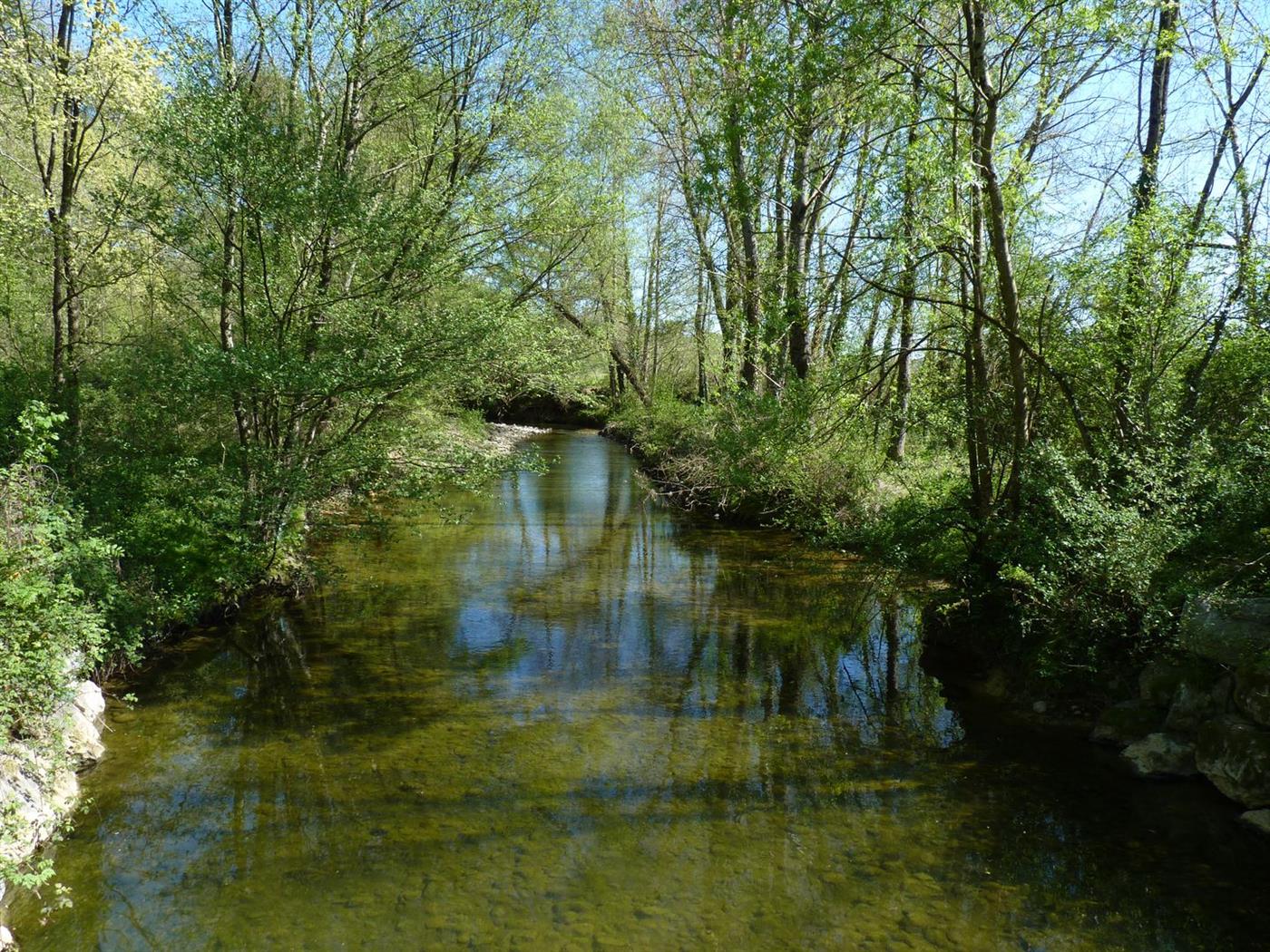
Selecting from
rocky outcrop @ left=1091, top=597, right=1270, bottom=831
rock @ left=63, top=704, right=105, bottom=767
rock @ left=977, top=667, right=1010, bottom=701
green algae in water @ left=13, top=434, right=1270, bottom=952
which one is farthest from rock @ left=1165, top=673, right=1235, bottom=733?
rock @ left=63, top=704, right=105, bottom=767

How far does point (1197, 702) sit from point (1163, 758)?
0.53m

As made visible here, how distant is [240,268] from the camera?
1005 centimetres

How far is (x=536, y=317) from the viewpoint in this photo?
44.4 ft

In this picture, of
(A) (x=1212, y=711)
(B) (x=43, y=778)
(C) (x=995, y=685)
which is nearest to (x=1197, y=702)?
(A) (x=1212, y=711)

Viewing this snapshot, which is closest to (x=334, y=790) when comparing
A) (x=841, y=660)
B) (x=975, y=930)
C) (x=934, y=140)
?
(x=975, y=930)

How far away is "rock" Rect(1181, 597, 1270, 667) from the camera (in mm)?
5695

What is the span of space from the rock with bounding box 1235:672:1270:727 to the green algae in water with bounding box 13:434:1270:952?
0.81m

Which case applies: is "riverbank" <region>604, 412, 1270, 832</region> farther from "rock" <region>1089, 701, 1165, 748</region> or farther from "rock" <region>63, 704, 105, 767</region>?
"rock" <region>63, 704, 105, 767</region>

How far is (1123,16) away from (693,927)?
8284mm

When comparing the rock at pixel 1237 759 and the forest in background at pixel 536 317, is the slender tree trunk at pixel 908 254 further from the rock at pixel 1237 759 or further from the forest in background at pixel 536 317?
the rock at pixel 1237 759

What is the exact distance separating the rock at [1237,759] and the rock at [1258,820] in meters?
0.12

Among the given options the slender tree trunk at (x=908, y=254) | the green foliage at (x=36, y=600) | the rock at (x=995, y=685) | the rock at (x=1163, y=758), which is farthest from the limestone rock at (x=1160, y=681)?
the green foliage at (x=36, y=600)

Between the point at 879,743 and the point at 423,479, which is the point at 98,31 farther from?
the point at 879,743

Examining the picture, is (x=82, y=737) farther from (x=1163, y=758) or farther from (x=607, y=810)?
(x=1163, y=758)
